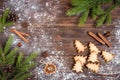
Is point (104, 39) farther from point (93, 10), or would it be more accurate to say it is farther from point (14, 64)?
point (14, 64)

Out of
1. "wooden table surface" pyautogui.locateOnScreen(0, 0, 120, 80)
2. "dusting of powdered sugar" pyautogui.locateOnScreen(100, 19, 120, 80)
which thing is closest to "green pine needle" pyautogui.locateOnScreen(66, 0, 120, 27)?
"wooden table surface" pyautogui.locateOnScreen(0, 0, 120, 80)

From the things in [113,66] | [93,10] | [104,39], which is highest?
[93,10]

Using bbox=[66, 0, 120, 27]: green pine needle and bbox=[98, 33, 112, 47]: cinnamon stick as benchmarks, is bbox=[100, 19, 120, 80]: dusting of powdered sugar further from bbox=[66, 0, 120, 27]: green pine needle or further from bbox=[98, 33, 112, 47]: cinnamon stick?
bbox=[66, 0, 120, 27]: green pine needle

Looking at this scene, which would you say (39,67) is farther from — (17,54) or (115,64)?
(115,64)

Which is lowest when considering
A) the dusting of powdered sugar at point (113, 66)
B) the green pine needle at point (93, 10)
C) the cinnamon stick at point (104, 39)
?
the dusting of powdered sugar at point (113, 66)

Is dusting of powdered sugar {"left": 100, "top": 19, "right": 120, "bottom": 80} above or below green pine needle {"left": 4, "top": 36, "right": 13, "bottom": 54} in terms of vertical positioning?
below

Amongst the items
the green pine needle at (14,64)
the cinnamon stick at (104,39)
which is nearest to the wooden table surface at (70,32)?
the cinnamon stick at (104,39)

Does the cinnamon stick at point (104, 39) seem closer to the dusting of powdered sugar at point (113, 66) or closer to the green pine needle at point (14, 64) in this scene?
the dusting of powdered sugar at point (113, 66)

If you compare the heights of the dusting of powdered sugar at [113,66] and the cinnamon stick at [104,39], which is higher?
the cinnamon stick at [104,39]

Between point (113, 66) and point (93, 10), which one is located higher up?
point (93, 10)

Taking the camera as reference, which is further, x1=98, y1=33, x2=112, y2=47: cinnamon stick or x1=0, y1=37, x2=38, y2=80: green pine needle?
x1=98, y1=33, x2=112, y2=47: cinnamon stick

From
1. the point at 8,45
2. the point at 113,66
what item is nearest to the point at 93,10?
the point at 113,66
